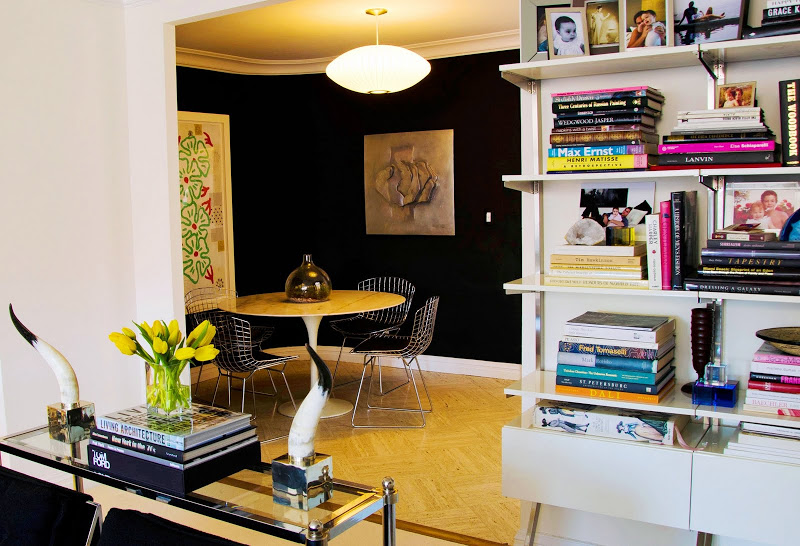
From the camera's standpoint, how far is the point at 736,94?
2521 mm

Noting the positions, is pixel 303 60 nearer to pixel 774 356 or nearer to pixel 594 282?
pixel 594 282

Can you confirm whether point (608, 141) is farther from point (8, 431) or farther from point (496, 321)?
point (496, 321)

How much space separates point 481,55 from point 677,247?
13.1 feet

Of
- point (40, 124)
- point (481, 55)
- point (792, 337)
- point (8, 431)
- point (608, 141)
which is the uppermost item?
point (481, 55)

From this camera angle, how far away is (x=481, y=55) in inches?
240

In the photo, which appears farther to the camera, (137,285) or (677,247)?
(137,285)

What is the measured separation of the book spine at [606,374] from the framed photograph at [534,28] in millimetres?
1139

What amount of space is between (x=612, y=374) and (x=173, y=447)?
1.51 meters

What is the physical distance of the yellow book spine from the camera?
258 centimetres

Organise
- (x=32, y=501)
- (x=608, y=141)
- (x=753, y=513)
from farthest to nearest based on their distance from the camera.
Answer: (x=608, y=141)
(x=753, y=513)
(x=32, y=501)

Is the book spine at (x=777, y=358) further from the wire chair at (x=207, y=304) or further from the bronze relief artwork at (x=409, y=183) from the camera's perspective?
the bronze relief artwork at (x=409, y=183)

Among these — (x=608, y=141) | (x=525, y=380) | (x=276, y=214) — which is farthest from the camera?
(x=276, y=214)

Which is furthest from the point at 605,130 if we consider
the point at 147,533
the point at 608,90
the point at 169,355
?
the point at 147,533

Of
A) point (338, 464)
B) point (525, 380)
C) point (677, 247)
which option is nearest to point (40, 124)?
point (338, 464)
